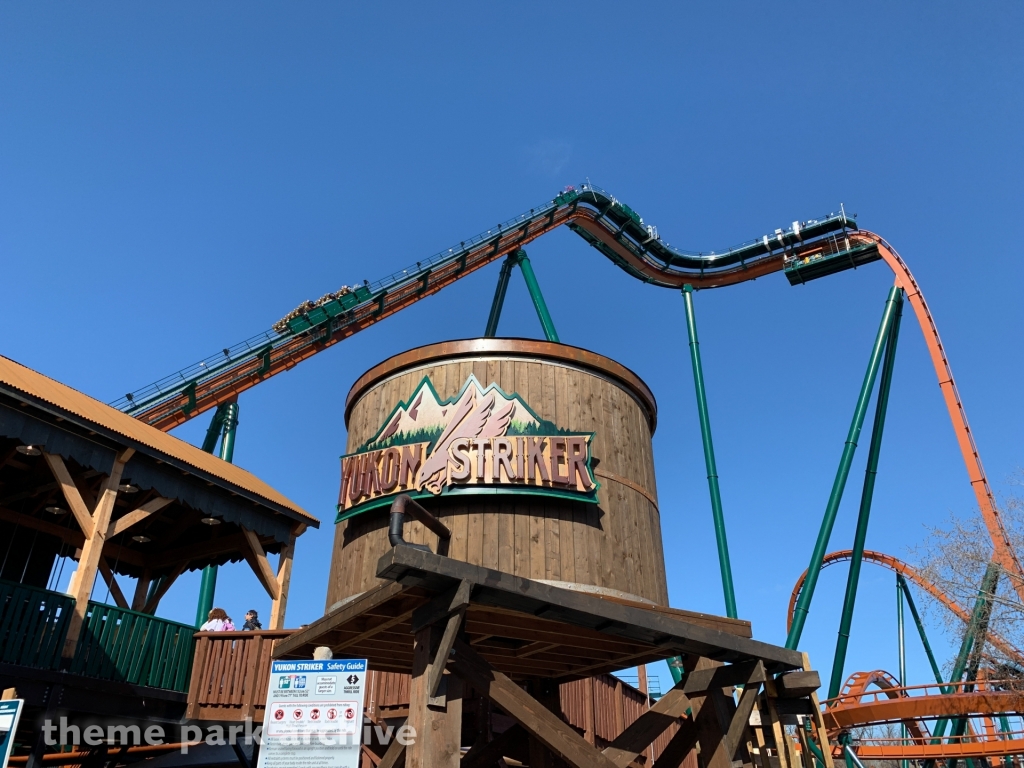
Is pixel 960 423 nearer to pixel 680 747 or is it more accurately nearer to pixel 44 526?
pixel 680 747

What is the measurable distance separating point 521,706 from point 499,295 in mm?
16879

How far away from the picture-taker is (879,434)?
1820cm

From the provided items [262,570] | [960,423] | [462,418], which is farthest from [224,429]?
[960,423]

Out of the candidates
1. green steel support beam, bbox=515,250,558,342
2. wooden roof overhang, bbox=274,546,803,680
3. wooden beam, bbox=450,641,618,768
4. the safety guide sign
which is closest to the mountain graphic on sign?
wooden roof overhang, bbox=274,546,803,680

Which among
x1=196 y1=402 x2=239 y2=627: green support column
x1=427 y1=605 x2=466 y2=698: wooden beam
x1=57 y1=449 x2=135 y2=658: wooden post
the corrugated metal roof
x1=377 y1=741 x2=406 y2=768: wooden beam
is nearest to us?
x1=427 y1=605 x2=466 y2=698: wooden beam

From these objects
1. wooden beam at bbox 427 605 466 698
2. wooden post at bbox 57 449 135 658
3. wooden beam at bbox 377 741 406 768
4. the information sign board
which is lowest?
wooden beam at bbox 377 741 406 768

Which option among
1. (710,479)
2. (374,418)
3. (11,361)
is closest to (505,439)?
(374,418)

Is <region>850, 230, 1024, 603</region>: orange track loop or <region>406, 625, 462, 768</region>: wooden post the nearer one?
<region>406, 625, 462, 768</region>: wooden post

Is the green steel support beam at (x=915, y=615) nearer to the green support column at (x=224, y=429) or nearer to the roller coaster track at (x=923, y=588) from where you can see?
the roller coaster track at (x=923, y=588)

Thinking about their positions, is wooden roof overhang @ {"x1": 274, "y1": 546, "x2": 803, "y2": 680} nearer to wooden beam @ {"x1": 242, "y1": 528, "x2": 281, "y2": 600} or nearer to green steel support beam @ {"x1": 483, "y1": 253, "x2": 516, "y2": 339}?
wooden beam @ {"x1": 242, "y1": 528, "x2": 281, "y2": 600}

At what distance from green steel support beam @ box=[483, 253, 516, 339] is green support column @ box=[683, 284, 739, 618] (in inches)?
197

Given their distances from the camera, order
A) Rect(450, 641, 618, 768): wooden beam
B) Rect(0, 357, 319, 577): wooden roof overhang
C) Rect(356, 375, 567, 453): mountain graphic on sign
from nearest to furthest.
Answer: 1. Rect(450, 641, 618, 768): wooden beam
2. Rect(356, 375, 567, 453): mountain graphic on sign
3. Rect(0, 357, 319, 577): wooden roof overhang

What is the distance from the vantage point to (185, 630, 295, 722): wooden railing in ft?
29.8

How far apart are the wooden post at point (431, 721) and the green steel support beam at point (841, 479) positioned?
12.7 meters
